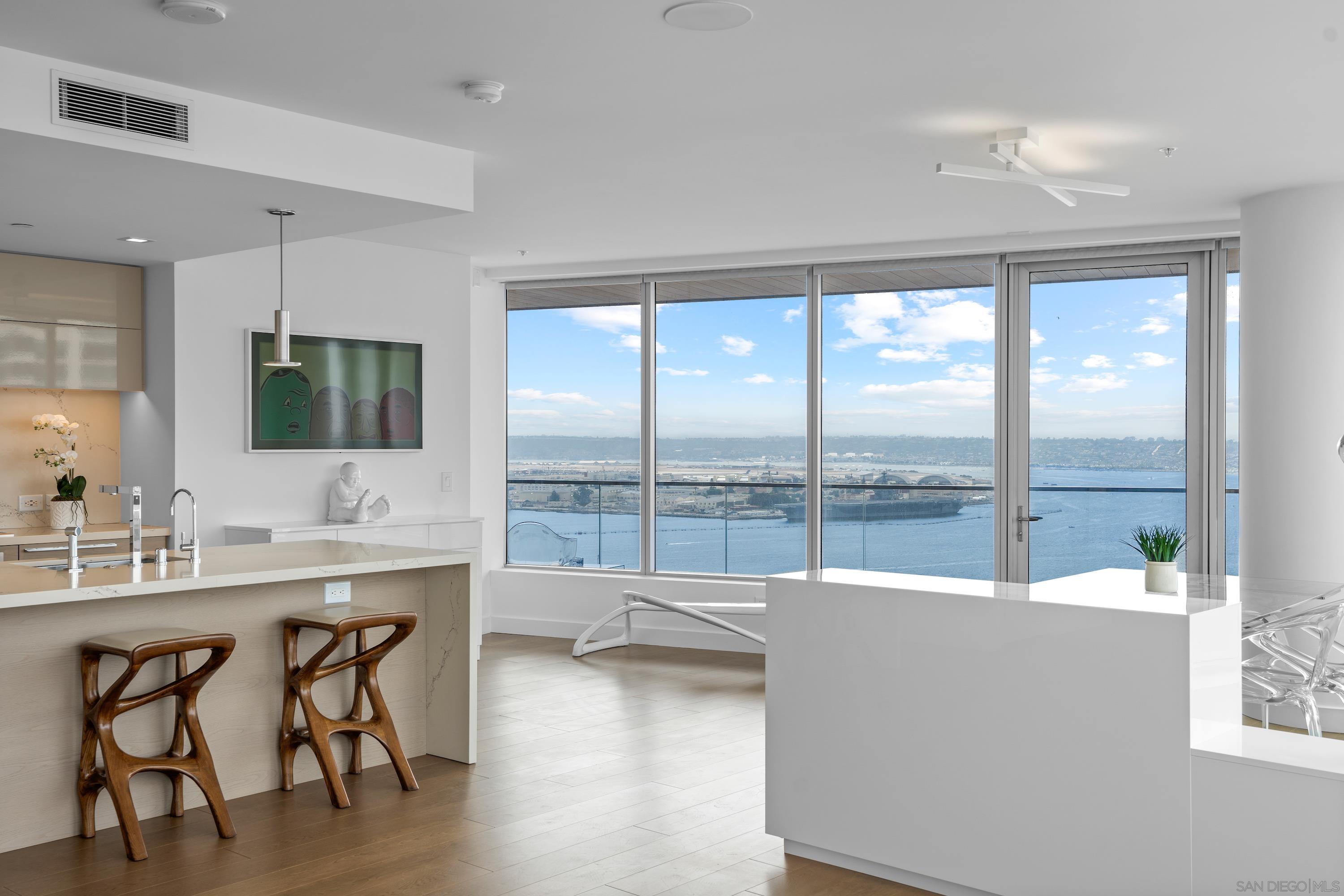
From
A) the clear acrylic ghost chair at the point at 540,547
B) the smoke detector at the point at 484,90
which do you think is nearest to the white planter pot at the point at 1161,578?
the smoke detector at the point at 484,90

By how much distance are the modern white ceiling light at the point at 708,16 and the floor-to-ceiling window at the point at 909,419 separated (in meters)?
4.11

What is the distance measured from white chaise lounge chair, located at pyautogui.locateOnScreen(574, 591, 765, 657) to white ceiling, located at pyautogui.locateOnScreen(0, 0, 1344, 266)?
249 centimetres

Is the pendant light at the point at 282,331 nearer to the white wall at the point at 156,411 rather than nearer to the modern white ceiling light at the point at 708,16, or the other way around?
the white wall at the point at 156,411

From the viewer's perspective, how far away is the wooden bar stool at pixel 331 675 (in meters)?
4.18

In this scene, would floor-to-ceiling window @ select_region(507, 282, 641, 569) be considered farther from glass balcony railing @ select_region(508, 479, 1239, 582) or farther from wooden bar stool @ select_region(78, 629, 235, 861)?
wooden bar stool @ select_region(78, 629, 235, 861)

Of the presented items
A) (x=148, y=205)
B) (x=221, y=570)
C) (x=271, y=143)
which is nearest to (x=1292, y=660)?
(x=221, y=570)

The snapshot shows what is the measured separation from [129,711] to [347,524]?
2830 mm

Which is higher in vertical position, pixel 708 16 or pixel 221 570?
pixel 708 16

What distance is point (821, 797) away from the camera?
3.53 metres

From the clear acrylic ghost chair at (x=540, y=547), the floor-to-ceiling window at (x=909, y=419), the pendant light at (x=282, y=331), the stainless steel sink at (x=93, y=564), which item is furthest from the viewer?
the clear acrylic ghost chair at (x=540, y=547)

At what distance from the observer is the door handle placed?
680 cm

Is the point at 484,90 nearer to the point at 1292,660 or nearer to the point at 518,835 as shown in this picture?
the point at 518,835

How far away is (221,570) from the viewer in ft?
13.3

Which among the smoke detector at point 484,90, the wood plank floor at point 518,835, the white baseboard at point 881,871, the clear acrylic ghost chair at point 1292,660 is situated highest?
the smoke detector at point 484,90
